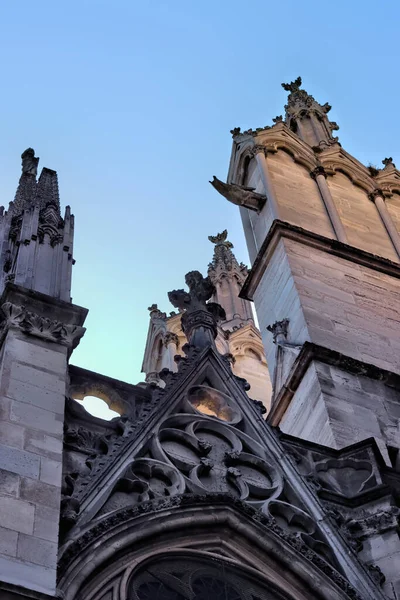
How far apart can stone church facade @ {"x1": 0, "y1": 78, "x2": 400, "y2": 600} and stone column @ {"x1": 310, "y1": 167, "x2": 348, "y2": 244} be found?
5.37 ft

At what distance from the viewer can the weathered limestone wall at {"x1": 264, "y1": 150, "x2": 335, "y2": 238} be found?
18.1 metres

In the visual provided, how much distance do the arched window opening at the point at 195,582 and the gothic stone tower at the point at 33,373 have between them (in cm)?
102

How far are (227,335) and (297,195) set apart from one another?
25.8 feet

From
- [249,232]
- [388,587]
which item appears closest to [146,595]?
[388,587]

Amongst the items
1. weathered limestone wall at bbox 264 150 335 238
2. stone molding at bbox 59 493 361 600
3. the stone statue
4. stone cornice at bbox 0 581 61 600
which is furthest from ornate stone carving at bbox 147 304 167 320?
stone cornice at bbox 0 581 61 600

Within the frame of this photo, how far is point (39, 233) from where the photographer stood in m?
12.6

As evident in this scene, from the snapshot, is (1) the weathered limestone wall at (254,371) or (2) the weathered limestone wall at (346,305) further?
(1) the weathered limestone wall at (254,371)

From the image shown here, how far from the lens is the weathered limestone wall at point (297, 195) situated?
18.1 m

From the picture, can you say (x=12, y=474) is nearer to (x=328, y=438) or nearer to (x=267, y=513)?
(x=267, y=513)

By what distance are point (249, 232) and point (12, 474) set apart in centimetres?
1141

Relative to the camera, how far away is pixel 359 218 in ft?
63.2

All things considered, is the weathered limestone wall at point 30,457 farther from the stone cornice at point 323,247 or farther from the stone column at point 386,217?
the stone column at point 386,217

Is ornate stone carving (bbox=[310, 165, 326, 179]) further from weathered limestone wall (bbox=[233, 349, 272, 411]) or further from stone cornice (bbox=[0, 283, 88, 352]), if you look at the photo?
stone cornice (bbox=[0, 283, 88, 352])

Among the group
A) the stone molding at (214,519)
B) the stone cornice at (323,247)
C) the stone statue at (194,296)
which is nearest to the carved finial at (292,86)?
the stone cornice at (323,247)
